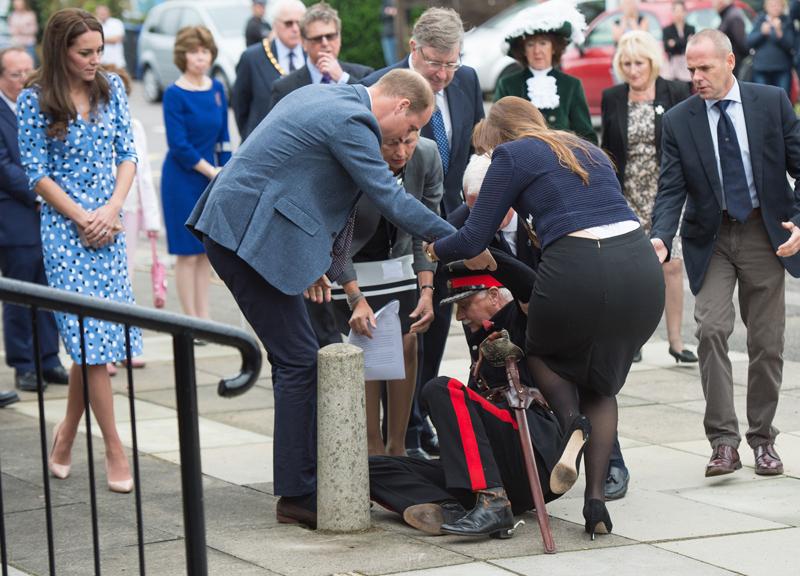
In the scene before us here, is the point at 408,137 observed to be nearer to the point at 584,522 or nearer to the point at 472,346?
the point at 472,346

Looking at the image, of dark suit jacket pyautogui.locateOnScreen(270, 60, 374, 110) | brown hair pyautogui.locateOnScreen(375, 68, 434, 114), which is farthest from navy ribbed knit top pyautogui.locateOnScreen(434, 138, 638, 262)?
dark suit jacket pyautogui.locateOnScreen(270, 60, 374, 110)

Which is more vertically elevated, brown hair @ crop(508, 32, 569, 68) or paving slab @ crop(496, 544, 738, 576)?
brown hair @ crop(508, 32, 569, 68)

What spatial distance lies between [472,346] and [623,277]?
82cm

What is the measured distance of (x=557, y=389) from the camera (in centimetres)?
543

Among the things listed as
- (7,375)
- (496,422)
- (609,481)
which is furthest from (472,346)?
(7,375)

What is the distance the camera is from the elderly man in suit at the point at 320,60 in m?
8.07

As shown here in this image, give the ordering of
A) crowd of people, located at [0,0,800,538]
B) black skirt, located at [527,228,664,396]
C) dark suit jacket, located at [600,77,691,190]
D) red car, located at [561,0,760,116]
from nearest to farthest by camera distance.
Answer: black skirt, located at [527,228,664,396], crowd of people, located at [0,0,800,538], dark suit jacket, located at [600,77,691,190], red car, located at [561,0,760,116]

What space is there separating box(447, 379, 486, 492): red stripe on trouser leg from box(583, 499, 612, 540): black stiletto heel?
387 mm

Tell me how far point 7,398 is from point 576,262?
Answer: 13.2 ft

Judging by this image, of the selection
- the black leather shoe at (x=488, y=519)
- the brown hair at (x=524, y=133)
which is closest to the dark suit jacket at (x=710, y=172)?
the brown hair at (x=524, y=133)

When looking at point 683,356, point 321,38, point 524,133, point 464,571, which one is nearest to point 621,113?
point 683,356

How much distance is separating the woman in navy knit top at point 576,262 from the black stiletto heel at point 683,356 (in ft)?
11.3

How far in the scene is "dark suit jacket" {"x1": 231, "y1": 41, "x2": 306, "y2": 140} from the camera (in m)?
9.53

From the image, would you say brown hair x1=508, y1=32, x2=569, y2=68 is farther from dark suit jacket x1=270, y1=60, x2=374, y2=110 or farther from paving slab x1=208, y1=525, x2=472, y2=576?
paving slab x1=208, y1=525, x2=472, y2=576
